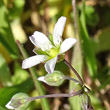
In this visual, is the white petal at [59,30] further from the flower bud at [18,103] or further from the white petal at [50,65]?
the flower bud at [18,103]

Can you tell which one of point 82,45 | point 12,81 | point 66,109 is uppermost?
point 82,45

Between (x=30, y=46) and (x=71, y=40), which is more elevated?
(x=71, y=40)

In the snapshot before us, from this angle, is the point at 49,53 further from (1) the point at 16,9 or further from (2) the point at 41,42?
(1) the point at 16,9

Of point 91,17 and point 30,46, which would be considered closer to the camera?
point 91,17

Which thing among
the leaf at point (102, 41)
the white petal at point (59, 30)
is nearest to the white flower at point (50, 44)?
the white petal at point (59, 30)

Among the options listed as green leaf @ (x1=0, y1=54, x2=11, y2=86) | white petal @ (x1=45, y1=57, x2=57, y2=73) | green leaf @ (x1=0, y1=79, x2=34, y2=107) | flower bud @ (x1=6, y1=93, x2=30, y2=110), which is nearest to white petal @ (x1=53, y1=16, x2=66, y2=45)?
white petal @ (x1=45, y1=57, x2=57, y2=73)

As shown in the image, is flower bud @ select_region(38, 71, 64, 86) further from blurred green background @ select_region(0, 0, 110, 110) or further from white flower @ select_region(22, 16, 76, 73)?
blurred green background @ select_region(0, 0, 110, 110)

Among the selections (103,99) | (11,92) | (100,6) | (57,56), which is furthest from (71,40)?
(100,6)

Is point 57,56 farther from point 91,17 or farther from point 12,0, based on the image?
point 12,0
